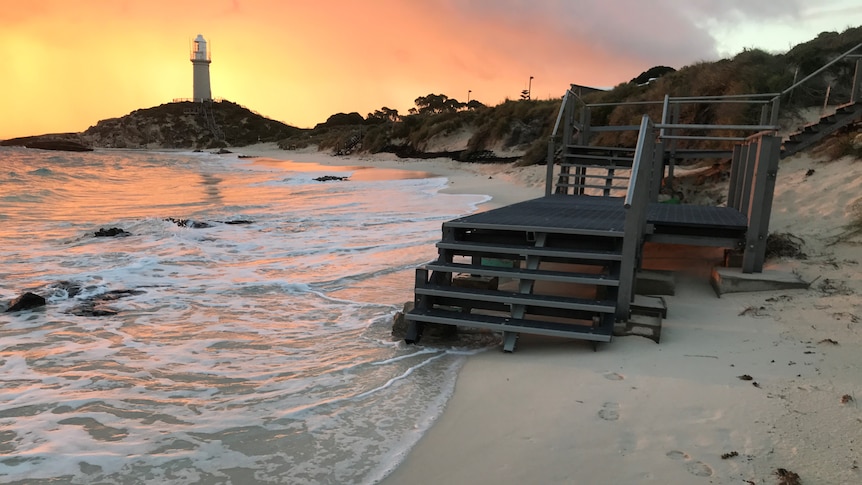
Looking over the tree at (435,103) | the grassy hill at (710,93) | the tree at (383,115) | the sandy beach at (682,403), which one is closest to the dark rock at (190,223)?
the sandy beach at (682,403)

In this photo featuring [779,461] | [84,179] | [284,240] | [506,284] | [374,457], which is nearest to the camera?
[779,461]

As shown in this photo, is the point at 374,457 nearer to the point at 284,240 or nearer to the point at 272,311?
the point at 272,311

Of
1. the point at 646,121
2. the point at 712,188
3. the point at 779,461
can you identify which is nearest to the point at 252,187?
the point at 712,188

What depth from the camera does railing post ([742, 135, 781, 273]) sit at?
5.47m

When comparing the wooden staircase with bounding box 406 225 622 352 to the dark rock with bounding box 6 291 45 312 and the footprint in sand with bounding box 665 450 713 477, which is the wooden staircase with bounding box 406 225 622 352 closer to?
the footprint in sand with bounding box 665 450 713 477

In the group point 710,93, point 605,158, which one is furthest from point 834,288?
point 710,93

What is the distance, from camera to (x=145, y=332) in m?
5.12

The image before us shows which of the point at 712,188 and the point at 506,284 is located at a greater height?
the point at 712,188

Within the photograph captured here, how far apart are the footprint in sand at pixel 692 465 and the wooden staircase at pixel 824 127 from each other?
9.01m

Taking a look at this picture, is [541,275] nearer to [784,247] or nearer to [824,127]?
[784,247]

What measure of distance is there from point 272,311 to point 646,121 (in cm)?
437

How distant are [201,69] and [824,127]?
124m

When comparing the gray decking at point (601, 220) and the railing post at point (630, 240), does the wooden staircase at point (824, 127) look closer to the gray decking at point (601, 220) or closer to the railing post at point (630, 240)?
the gray decking at point (601, 220)

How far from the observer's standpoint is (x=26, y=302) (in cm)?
574
